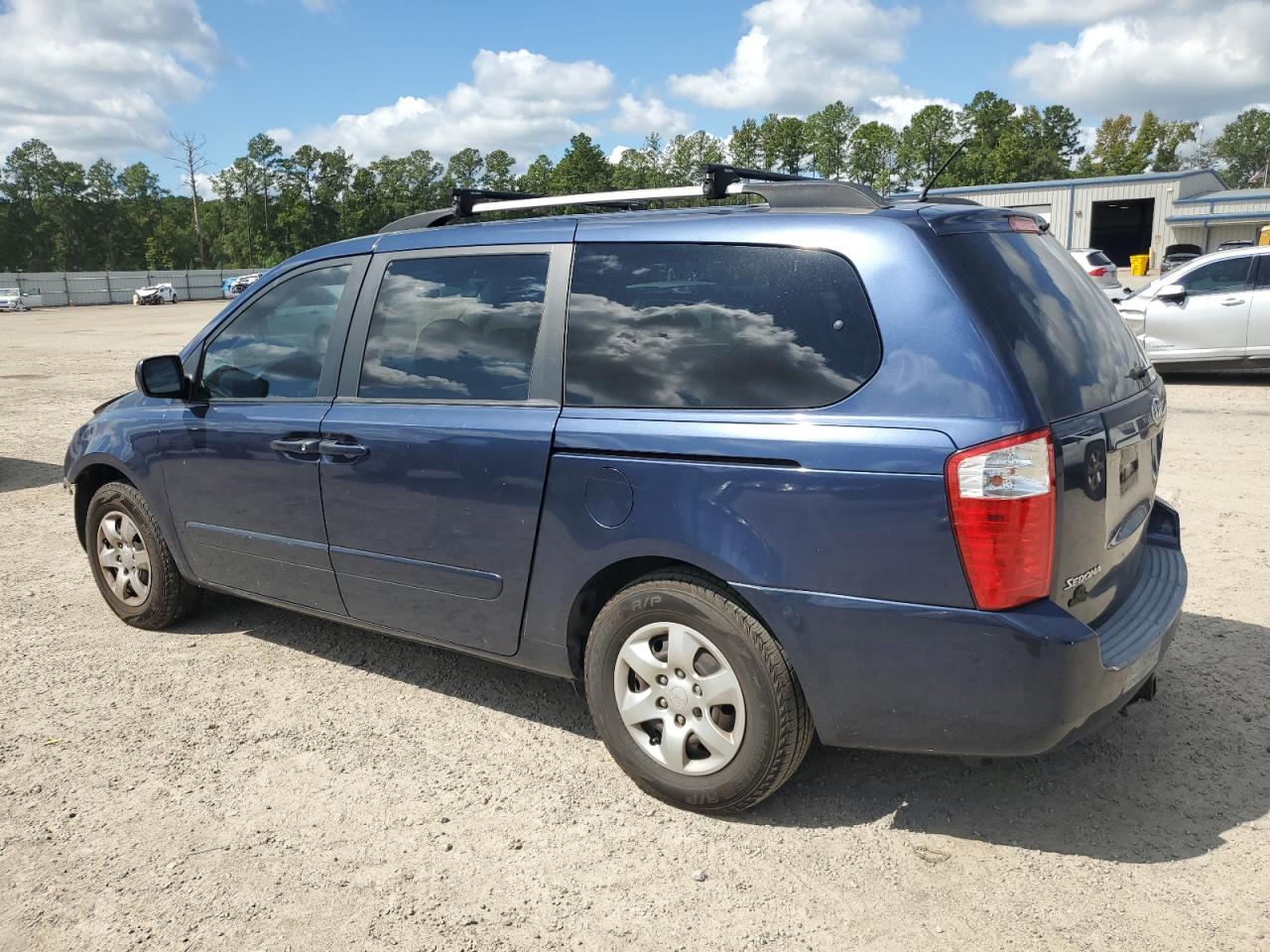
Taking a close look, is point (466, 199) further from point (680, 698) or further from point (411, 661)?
point (680, 698)

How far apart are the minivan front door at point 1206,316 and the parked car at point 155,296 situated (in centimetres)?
6415

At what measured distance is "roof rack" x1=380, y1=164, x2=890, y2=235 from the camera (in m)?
3.13

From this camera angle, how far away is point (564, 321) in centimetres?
346

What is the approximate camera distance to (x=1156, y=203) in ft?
191

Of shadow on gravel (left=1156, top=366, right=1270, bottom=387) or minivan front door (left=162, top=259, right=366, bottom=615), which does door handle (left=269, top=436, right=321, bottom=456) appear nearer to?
minivan front door (left=162, top=259, right=366, bottom=615)

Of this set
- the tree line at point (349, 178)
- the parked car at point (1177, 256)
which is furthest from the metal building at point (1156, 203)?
the tree line at point (349, 178)

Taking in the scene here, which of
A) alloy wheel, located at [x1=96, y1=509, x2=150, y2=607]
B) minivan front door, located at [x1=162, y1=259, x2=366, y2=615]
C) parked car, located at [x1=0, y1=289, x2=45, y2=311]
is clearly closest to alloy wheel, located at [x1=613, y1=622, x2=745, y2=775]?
minivan front door, located at [x1=162, y1=259, x2=366, y2=615]

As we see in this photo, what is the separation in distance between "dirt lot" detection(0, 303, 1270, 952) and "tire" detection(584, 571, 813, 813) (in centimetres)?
17

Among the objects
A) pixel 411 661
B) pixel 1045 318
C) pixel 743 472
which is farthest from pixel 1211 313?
pixel 743 472

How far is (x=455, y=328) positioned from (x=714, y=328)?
112 cm

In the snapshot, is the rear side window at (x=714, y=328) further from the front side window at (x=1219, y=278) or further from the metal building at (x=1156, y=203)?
the metal building at (x=1156, y=203)

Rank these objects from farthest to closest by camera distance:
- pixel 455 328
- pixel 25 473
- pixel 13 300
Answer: pixel 13 300
pixel 25 473
pixel 455 328

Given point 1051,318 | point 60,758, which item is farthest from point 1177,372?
point 60,758

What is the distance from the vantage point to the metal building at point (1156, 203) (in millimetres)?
55000
